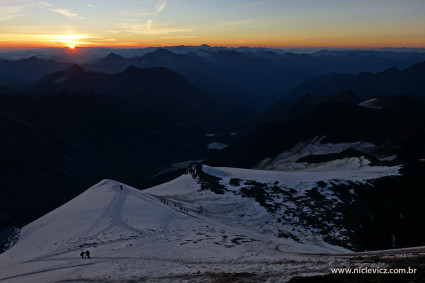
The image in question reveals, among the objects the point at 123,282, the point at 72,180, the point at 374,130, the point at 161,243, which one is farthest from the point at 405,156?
the point at 72,180

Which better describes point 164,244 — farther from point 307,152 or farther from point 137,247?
point 307,152

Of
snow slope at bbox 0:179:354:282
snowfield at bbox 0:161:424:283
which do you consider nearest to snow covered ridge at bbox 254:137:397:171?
snowfield at bbox 0:161:424:283

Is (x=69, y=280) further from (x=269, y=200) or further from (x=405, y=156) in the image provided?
(x=405, y=156)

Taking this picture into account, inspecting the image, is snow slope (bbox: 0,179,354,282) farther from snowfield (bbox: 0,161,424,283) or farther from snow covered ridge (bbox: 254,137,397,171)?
snow covered ridge (bbox: 254,137,397,171)

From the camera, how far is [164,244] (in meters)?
31.5

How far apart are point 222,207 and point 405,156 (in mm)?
89751

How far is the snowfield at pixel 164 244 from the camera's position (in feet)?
77.2

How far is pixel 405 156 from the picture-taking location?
113 m

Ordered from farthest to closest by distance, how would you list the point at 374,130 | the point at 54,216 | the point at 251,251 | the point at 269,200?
the point at 374,130 < the point at 269,200 < the point at 54,216 < the point at 251,251

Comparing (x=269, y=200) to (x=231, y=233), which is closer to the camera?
(x=231, y=233)

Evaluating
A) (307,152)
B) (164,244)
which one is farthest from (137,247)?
(307,152)

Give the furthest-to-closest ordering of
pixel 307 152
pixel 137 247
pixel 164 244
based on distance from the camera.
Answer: pixel 307 152, pixel 164 244, pixel 137 247

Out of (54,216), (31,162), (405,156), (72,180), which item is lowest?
(72,180)

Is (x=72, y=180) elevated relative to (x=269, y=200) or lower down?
lower down
